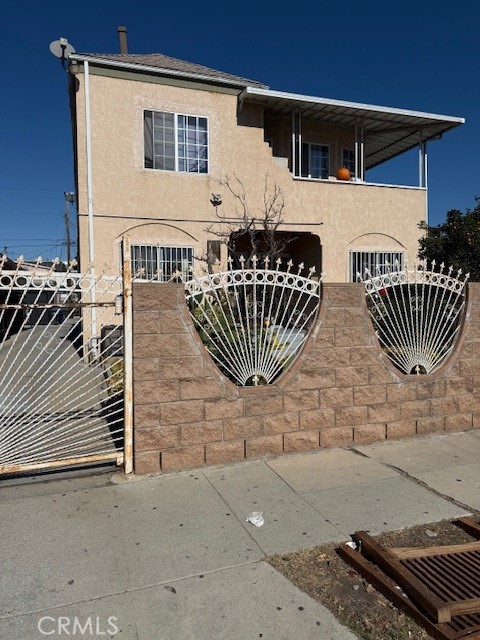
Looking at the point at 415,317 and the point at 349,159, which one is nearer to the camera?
the point at 415,317

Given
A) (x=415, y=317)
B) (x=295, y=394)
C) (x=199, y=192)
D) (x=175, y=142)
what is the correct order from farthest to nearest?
(x=199, y=192)
(x=175, y=142)
(x=415, y=317)
(x=295, y=394)

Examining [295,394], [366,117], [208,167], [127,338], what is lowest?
[295,394]

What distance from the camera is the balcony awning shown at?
1191 cm

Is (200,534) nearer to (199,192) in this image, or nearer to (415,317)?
(415,317)

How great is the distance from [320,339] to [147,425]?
1.92 metres

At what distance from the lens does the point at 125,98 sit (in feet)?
36.1

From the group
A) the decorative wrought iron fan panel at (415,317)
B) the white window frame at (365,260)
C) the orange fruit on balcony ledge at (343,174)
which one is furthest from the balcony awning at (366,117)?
the decorative wrought iron fan panel at (415,317)

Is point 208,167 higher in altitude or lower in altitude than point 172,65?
lower

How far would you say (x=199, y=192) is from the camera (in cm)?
1168

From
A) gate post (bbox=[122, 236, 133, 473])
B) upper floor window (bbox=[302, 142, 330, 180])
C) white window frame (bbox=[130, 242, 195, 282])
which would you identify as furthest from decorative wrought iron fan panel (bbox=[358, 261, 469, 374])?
upper floor window (bbox=[302, 142, 330, 180])

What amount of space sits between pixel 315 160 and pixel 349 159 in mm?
1265

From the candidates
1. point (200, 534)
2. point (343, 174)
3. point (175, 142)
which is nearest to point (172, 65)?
point (175, 142)

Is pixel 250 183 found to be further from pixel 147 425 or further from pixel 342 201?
pixel 147 425

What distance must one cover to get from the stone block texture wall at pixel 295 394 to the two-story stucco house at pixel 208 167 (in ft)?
17.2
